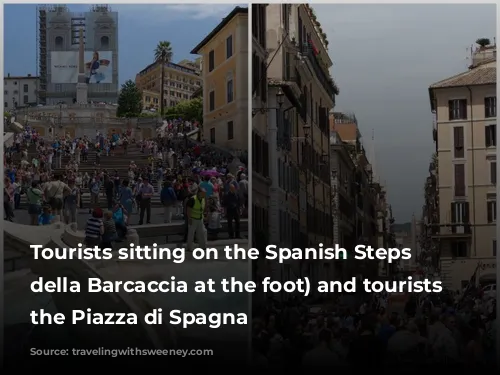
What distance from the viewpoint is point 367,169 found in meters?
8.53

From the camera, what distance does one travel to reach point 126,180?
29.3 feet

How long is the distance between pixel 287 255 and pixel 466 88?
175 centimetres

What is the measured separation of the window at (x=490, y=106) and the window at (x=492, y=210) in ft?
2.05

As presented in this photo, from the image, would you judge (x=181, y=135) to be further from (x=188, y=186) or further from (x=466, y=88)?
(x=466, y=88)

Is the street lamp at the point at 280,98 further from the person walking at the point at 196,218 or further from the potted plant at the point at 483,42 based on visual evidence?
the potted plant at the point at 483,42

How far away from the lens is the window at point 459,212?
833 cm

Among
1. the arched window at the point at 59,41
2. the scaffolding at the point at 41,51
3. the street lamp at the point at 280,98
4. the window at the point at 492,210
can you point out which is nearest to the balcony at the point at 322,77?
the street lamp at the point at 280,98

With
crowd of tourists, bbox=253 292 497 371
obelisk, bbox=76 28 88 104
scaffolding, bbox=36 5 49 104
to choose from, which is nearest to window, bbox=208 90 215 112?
obelisk, bbox=76 28 88 104

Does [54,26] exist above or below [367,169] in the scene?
above

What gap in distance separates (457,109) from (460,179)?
50 cm

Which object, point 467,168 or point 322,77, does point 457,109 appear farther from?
point 322,77

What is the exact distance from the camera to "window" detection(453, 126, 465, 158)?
8352mm

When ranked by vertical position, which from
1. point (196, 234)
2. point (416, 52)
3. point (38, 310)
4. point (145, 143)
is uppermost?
point (416, 52)

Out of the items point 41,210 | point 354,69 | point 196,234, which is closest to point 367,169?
point 354,69
